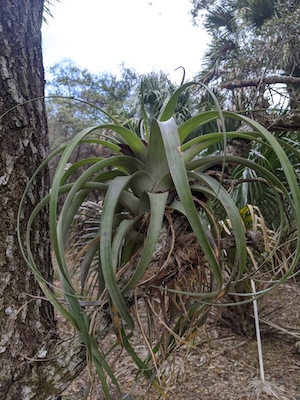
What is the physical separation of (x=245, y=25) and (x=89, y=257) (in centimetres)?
602

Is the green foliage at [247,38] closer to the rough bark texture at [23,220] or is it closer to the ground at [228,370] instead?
the ground at [228,370]

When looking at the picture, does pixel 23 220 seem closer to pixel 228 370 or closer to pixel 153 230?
pixel 153 230

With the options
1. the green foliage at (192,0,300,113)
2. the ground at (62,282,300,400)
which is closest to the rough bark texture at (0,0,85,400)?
the ground at (62,282,300,400)

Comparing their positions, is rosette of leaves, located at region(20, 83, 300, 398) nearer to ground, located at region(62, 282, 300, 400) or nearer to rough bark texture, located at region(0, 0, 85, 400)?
rough bark texture, located at region(0, 0, 85, 400)

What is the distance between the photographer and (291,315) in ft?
7.41

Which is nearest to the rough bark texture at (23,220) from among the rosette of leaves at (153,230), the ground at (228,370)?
the rosette of leaves at (153,230)

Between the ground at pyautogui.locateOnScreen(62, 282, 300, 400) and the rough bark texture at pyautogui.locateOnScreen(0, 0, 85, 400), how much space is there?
0.92m

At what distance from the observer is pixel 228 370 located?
1679 millimetres

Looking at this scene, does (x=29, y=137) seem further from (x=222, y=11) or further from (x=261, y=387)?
(x=222, y=11)

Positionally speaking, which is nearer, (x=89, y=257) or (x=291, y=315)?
(x=89, y=257)

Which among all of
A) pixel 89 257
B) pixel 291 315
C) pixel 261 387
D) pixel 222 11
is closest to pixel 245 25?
pixel 222 11

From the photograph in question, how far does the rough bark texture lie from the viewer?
521 mm

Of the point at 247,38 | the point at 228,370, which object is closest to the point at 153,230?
the point at 228,370

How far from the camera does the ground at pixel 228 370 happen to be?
147 cm
